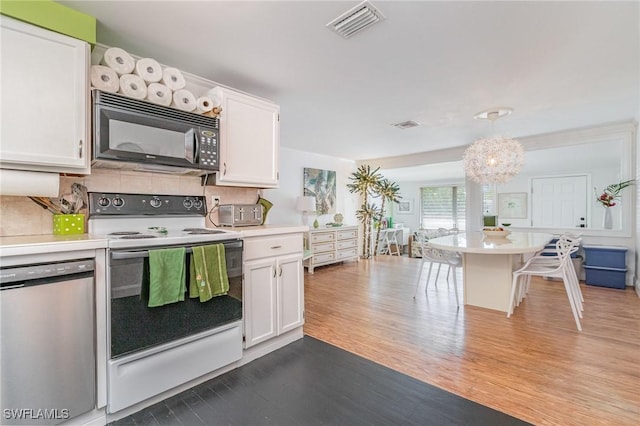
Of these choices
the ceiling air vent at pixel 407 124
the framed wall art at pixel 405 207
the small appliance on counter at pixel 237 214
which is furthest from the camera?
the framed wall art at pixel 405 207

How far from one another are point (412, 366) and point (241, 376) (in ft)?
3.95

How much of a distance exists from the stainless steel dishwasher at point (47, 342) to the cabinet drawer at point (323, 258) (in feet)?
13.0

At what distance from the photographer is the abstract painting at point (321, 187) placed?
19.5 feet

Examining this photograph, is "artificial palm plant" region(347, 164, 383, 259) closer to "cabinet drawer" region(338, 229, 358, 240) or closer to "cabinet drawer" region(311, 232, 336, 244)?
"cabinet drawer" region(338, 229, 358, 240)

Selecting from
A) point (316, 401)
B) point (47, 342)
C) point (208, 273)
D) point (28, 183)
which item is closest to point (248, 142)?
point (208, 273)

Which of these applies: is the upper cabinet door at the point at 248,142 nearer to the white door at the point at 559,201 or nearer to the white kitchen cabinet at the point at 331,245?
the white kitchen cabinet at the point at 331,245

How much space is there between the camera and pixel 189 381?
6.23 feet

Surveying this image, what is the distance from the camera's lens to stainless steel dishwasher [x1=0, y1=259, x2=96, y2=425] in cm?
128

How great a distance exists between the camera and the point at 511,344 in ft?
8.11

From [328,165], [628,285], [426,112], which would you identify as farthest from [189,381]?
[628,285]

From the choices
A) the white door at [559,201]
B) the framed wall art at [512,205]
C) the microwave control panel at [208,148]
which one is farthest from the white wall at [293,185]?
the white door at [559,201]

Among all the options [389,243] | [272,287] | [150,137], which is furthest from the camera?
[389,243]

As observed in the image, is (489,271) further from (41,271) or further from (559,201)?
(559,201)

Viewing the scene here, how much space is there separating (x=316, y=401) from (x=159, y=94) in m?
2.22
